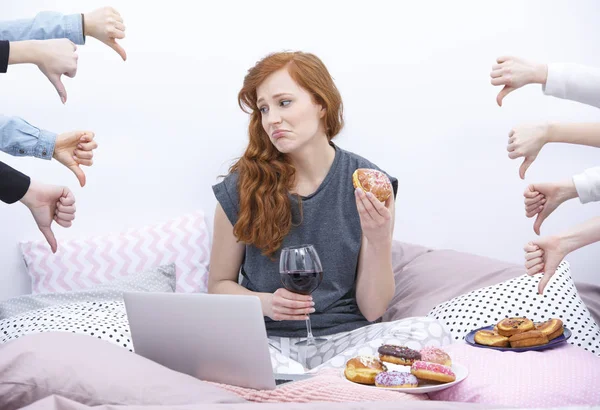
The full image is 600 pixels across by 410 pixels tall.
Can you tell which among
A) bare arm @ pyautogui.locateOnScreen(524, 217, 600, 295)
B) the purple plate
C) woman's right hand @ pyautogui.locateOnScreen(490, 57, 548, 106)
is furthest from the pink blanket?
woman's right hand @ pyautogui.locateOnScreen(490, 57, 548, 106)

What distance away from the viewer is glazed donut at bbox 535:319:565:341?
2.28 m

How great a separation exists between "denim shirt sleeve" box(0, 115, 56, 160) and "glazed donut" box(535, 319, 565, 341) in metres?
1.51

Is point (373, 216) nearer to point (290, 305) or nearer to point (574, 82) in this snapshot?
point (290, 305)

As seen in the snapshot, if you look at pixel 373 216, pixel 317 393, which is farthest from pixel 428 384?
pixel 373 216

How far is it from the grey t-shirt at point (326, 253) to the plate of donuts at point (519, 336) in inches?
22.5

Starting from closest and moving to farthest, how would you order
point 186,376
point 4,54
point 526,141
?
1. point 186,376
2. point 4,54
3. point 526,141

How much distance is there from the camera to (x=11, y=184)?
86.3 inches

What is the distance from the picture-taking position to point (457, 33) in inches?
135

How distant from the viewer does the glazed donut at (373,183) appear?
8.04ft

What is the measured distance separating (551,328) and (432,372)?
0.64m

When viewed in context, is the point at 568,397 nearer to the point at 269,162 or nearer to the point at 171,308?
the point at 171,308

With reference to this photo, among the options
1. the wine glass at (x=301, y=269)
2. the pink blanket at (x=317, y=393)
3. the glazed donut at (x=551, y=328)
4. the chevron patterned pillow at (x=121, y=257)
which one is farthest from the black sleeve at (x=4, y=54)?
the glazed donut at (x=551, y=328)

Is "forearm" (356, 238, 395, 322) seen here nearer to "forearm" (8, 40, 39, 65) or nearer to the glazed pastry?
the glazed pastry

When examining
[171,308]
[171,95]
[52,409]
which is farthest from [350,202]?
[52,409]
